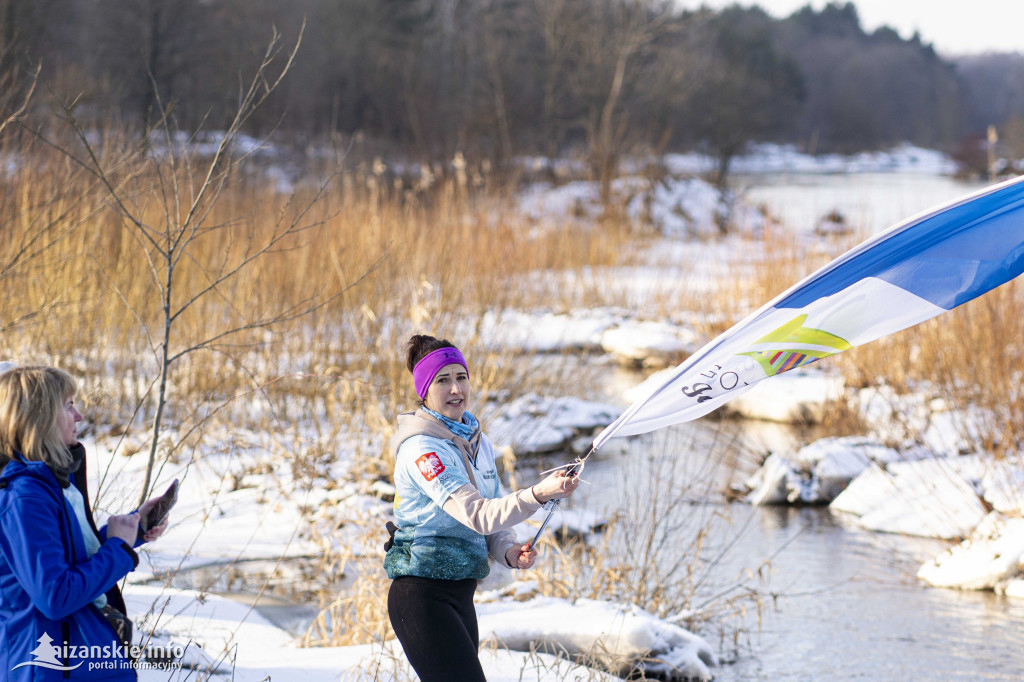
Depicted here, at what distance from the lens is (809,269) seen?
10156 mm

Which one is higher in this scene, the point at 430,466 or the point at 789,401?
the point at 789,401

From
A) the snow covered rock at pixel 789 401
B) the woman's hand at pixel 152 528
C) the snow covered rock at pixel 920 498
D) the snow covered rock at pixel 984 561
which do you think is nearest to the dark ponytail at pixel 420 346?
the woman's hand at pixel 152 528

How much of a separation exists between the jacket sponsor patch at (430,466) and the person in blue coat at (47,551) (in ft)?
2.48

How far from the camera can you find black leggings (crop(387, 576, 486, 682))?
258 centimetres

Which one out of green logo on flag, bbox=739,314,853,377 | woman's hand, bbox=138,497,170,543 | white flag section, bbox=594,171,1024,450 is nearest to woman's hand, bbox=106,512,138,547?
woman's hand, bbox=138,497,170,543

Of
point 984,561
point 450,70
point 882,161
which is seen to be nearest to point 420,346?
point 984,561

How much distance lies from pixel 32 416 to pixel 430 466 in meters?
0.96

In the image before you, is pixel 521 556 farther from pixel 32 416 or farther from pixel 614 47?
pixel 614 47

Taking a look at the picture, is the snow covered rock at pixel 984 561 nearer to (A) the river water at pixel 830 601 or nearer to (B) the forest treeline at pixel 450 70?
(A) the river water at pixel 830 601

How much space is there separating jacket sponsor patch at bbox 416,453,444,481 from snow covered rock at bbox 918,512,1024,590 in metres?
4.13

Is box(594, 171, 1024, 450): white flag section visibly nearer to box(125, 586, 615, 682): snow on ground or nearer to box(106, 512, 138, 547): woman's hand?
box(125, 586, 615, 682): snow on ground

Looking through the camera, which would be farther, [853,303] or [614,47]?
[614,47]

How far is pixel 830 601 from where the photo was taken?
5.34m

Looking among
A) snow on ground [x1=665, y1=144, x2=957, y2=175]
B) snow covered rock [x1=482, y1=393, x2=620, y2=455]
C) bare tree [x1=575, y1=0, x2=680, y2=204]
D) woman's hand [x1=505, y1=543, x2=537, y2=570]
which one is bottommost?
woman's hand [x1=505, y1=543, x2=537, y2=570]
